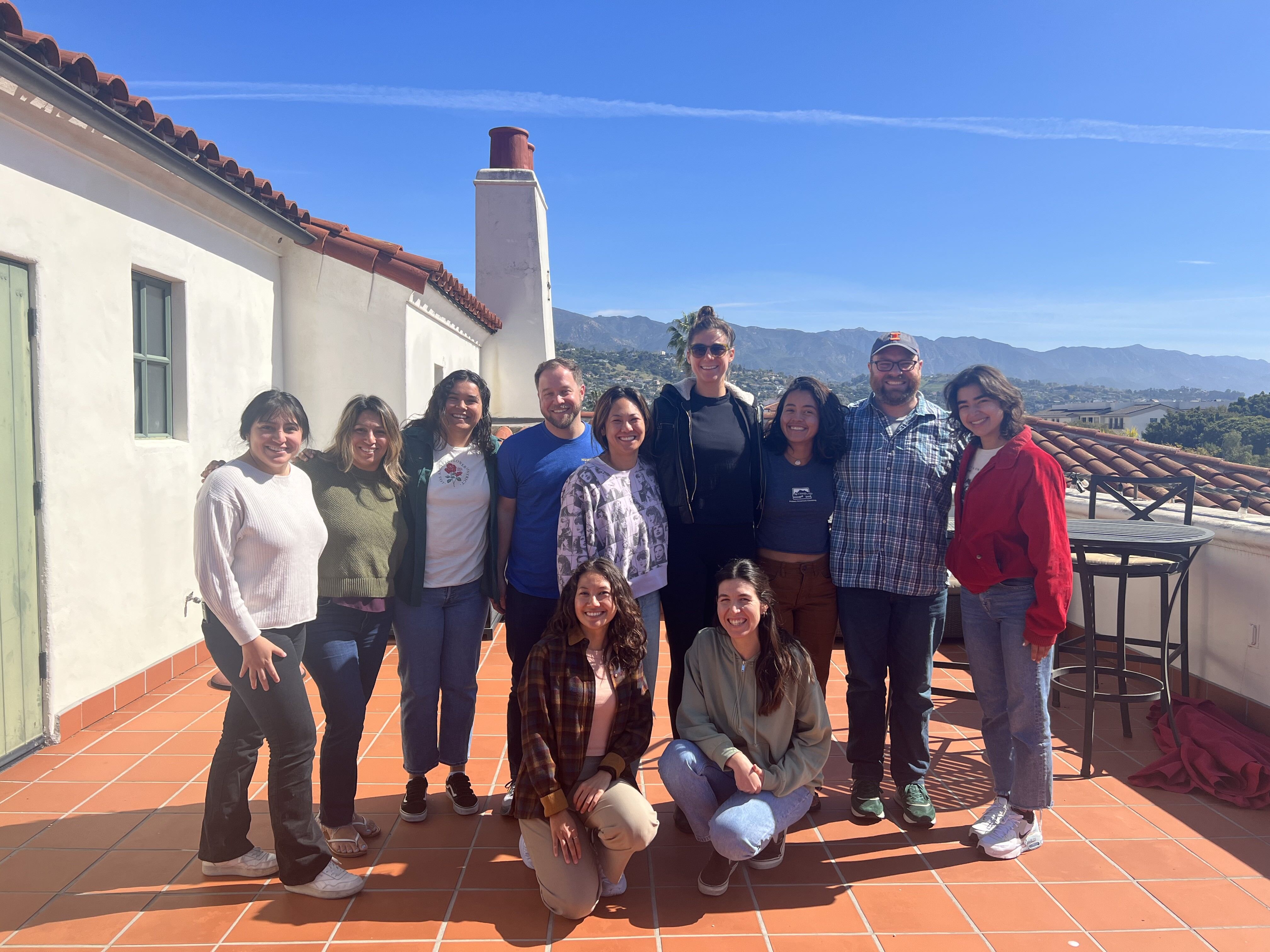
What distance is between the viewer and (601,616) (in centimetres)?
263

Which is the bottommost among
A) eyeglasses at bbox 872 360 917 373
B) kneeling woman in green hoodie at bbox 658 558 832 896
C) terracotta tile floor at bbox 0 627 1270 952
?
terracotta tile floor at bbox 0 627 1270 952

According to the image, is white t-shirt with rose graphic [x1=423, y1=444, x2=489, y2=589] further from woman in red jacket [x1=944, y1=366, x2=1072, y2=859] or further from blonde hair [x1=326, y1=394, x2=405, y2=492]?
woman in red jacket [x1=944, y1=366, x2=1072, y2=859]

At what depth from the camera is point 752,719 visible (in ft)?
8.99

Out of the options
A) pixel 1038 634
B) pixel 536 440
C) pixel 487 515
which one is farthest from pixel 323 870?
pixel 1038 634

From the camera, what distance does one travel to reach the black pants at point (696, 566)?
3037mm

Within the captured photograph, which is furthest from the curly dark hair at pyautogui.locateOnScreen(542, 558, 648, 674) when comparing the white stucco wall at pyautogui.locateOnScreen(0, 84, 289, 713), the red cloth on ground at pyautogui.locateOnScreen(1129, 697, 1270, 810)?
the white stucco wall at pyautogui.locateOnScreen(0, 84, 289, 713)

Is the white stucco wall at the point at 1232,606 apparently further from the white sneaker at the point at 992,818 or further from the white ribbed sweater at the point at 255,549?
the white ribbed sweater at the point at 255,549

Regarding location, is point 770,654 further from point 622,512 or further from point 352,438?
point 352,438

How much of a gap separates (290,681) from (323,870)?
657mm

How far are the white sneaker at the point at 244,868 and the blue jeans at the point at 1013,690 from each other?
264 centimetres

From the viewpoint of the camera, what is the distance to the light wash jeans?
2.88 m

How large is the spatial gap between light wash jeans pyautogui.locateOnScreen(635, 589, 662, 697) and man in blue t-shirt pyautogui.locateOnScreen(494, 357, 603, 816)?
1.11ft

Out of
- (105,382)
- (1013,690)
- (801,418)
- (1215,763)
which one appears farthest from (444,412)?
(1215,763)

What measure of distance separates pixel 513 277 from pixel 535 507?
385 inches
